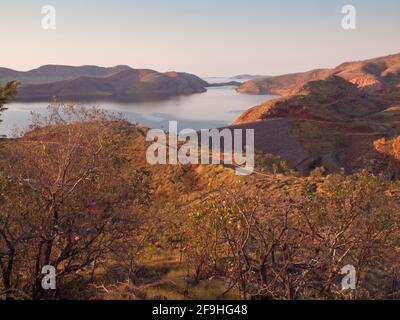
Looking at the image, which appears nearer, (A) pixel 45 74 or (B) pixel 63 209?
(B) pixel 63 209

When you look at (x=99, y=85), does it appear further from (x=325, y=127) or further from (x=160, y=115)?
(x=325, y=127)

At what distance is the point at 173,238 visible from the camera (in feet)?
30.4

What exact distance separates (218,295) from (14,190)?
12.6 ft

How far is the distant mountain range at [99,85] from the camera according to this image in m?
106

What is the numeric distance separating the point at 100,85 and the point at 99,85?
490mm

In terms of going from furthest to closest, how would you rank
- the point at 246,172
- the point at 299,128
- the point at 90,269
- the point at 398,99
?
the point at 398,99, the point at 299,128, the point at 246,172, the point at 90,269

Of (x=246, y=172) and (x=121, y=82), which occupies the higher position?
(x=121, y=82)

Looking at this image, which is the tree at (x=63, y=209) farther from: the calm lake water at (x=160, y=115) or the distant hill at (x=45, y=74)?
the distant hill at (x=45, y=74)

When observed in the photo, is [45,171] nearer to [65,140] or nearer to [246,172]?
→ [65,140]

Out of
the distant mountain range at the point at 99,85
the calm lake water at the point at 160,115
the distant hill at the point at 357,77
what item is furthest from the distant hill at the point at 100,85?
the calm lake water at the point at 160,115

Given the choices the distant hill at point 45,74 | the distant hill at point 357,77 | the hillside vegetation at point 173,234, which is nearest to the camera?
the hillside vegetation at point 173,234

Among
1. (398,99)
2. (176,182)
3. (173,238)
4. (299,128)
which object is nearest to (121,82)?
(398,99)

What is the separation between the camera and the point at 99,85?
126438 mm

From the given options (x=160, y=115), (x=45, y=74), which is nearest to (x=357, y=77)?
(x=160, y=115)
